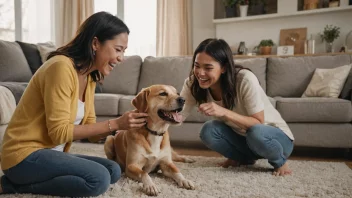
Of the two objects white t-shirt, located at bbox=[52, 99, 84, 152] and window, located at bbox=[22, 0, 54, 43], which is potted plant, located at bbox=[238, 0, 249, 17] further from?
white t-shirt, located at bbox=[52, 99, 84, 152]

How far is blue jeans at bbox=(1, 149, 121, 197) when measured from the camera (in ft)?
4.86

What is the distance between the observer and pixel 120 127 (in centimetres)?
154

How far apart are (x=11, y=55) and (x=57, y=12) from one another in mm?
2940

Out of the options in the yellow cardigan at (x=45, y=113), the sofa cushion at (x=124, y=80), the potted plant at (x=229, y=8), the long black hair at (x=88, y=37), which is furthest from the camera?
the potted plant at (x=229, y=8)

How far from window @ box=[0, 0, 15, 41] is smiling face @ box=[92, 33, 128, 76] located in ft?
17.4

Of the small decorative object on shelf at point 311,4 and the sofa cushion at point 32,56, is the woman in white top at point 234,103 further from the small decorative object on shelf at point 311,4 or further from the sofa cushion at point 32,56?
the small decorative object on shelf at point 311,4

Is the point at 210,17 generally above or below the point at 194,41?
above

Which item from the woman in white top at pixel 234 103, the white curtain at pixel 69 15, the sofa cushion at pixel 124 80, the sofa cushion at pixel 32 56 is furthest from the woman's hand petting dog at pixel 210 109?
the white curtain at pixel 69 15

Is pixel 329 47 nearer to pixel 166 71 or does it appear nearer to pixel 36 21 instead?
pixel 166 71

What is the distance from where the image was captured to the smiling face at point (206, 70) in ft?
6.22

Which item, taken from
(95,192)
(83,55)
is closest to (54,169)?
(95,192)

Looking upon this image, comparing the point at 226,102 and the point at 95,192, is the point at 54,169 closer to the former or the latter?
the point at 95,192

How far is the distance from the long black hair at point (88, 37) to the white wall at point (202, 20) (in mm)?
4264

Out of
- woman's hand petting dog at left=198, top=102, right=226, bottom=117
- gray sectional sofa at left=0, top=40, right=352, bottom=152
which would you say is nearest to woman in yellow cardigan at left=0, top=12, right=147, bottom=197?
woman's hand petting dog at left=198, top=102, right=226, bottom=117
